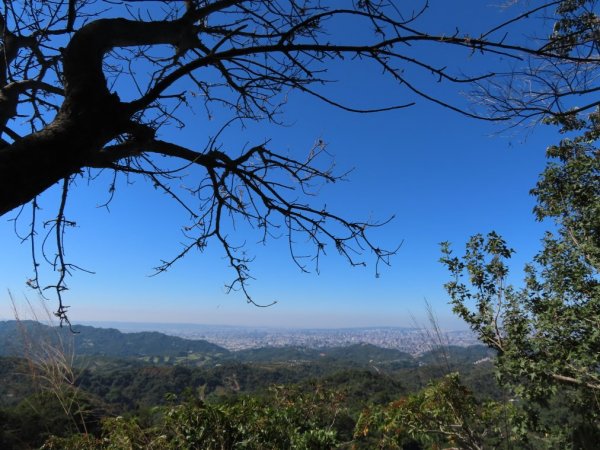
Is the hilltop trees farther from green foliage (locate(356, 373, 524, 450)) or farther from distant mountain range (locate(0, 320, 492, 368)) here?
distant mountain range (locate(0, 320, 492, 368))

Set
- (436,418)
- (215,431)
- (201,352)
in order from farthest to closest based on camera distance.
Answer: (201,352) → (436,418) → (215,431)

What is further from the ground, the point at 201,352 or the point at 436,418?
the point at 436,418

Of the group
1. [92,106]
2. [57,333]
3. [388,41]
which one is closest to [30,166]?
[92,106]

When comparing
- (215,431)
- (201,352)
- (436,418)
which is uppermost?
(215,431)

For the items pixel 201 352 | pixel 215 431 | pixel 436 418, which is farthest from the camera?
pixel 201 352

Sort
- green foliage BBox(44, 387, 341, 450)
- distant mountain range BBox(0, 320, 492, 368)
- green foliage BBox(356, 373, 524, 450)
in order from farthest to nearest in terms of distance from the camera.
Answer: distant mountain range BBox(0, 320, 492, 368) → green foliage BBox(356, 373, 524, 450) → green foliage BBox(44, 387, 341, 450)

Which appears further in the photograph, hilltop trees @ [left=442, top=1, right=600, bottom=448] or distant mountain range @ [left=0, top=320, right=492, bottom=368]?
distant mountain range @ [left=0, top=320, right=492, bottom=368]

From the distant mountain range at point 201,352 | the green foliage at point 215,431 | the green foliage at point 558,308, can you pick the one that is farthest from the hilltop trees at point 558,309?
the distant mountain range at point 201,352

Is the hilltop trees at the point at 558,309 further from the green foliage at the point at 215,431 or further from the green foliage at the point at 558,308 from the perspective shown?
the green foliage at the point at 215,431

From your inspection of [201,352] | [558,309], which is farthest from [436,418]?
[201,352]

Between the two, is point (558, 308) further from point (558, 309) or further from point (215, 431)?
point (215, 431)

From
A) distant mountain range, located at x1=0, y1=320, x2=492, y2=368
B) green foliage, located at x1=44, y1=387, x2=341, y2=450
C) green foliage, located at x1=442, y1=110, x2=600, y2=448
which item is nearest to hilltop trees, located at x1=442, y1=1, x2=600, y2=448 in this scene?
green foliage, located at x1=442, y1=110, x2=600, y2=448

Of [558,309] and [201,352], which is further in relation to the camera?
[201,352]

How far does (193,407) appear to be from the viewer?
2602 millimetres
